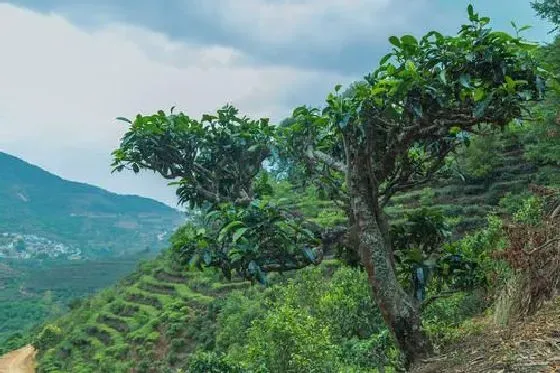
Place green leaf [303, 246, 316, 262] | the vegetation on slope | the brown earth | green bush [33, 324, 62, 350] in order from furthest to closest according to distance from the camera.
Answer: the vegetation on slope, green bush [33, 324, 62, 350], green leaf [303, 246, 316, 262], the brown earth

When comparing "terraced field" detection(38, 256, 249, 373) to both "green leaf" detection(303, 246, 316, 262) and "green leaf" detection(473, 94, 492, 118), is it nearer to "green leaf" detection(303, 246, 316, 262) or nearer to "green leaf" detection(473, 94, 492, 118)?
"green leaf" detection(303, 246, 316, 262)

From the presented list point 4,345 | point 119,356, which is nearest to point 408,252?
point 119,356

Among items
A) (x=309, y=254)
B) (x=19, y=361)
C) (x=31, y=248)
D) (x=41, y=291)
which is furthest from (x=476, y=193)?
(x=31, y=248)

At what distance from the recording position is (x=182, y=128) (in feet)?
15.8

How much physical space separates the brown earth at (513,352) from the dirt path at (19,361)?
38798mm

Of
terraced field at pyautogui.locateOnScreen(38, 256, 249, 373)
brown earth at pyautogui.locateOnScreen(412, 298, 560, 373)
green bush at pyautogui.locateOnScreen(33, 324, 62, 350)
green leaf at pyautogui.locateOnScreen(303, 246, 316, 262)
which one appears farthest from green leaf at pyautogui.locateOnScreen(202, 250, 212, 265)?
green bush at pyautogui.locateOnScreen(33, 324, 62, 350)

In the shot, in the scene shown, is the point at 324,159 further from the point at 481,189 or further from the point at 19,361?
the point at 19,361

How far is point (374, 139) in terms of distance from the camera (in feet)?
14.0

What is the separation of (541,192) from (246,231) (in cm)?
348

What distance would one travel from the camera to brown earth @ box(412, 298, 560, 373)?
3.10 m

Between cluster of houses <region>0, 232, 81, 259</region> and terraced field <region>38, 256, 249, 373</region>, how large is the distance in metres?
107

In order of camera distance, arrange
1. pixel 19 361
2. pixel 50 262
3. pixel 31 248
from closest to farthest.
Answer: pixel 19 361 < pixel 50 262 < pixel 31 248

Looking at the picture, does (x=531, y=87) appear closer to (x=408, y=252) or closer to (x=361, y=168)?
(x=361, y=168)

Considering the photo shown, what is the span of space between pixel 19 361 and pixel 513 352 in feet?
142
